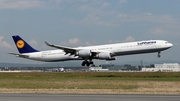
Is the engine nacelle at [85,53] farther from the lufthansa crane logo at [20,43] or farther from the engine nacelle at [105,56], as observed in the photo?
the lufthansa crane logo at [20,43]

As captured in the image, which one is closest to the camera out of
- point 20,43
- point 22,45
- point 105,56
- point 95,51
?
point 105,56

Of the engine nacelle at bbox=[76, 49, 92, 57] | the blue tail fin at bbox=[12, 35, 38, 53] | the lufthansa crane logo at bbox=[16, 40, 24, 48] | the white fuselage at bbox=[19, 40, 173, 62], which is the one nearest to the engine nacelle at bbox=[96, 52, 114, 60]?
the white fuselage at bbox=[19, 40, 173, 62]

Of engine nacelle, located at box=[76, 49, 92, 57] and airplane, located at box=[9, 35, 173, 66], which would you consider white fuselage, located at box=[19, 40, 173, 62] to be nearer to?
airplane, located at box=[9, 35, 173, 66]

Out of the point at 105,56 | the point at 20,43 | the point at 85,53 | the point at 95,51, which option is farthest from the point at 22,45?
the point at 105,56

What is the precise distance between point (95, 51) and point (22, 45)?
1815 cm

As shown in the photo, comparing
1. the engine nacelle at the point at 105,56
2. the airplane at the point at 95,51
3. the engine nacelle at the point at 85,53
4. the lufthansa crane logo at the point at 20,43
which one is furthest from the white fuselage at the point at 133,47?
the lufthansa crane logo at the point at 20,43

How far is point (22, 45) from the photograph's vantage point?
227 feet

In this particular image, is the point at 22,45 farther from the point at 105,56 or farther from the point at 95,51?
the point at 105,56

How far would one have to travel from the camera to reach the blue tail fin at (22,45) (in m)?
67.8

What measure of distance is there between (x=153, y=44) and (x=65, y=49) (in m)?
15.2

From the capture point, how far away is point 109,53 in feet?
186

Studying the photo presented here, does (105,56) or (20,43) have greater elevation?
(20,43)

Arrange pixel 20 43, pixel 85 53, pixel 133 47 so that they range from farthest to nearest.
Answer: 1. pixel 20 43
2. pixel 85 53
3. pixel 133 47

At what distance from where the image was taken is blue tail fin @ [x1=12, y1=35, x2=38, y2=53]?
222ft
